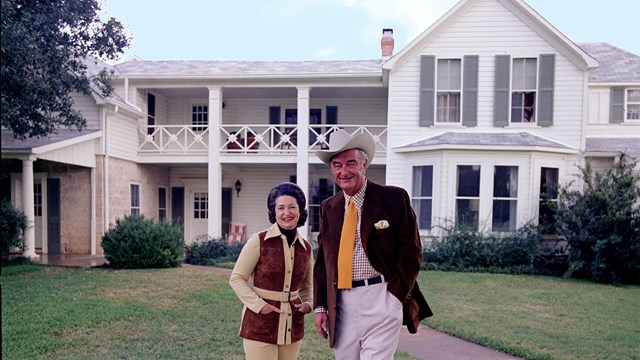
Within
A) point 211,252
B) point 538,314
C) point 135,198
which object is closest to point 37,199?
point 135,198

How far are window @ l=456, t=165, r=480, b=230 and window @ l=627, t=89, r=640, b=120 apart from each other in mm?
5640

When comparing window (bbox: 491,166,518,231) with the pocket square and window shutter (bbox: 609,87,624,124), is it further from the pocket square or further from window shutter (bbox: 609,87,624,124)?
the pocket square

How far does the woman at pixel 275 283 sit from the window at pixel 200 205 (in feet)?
48.8

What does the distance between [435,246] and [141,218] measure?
23.4 feet

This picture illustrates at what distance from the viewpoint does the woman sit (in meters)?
3.22

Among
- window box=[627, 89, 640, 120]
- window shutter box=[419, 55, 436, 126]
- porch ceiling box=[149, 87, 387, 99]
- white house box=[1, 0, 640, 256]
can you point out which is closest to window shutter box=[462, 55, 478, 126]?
white house box=[1, 0, 640, 256]

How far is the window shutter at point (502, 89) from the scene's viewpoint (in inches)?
523

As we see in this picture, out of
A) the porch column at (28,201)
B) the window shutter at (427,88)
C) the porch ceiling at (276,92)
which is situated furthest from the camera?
the porch ceiling at (276,92)

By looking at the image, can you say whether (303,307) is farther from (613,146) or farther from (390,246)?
(613,146)

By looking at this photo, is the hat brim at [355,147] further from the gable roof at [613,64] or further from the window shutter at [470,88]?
the gable roof at [613,64]

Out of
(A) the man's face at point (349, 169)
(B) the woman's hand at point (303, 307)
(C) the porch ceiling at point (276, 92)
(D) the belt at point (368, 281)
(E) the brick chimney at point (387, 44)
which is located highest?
(E) the brick chimney at point (387, 44)

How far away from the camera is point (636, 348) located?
5781mm

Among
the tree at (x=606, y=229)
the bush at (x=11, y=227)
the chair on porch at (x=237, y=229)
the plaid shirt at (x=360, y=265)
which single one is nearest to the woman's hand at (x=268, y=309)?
the plaid shirt at (x=360, y=265)

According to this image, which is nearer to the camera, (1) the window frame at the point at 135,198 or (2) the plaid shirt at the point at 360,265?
(2) the plaid shirt at the point at 360,265
